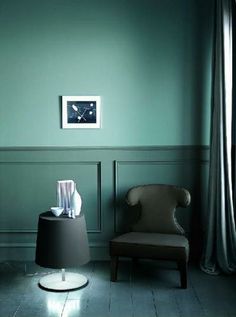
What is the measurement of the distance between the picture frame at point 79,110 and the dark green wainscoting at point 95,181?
9.8 inches

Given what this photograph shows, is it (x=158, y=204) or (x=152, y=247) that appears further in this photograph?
(x=158, y=204)

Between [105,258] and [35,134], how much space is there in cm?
133

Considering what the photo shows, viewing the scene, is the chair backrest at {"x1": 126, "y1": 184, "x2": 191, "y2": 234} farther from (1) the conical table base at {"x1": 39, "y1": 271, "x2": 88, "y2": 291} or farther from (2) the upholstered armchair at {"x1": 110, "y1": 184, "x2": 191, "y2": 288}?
(1) the conical table base at {"x1": 39, "y1": 271, "x2": 88, "y2": 291}

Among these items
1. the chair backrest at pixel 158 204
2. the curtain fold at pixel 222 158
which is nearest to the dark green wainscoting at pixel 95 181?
the chair backrest at pixel 158 204

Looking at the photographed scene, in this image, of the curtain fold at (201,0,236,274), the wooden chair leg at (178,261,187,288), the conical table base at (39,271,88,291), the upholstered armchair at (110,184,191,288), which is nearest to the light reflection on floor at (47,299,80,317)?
the conical table base at (39,271,88,291)

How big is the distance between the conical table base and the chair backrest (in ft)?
2.08

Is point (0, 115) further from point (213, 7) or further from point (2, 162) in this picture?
point (213, 7)

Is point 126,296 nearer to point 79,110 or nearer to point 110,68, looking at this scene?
point 79,110

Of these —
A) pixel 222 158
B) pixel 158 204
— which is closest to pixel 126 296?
pixel 158 204

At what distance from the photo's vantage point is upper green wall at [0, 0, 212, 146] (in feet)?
11.6

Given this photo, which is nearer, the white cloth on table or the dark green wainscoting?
the white cloth on table

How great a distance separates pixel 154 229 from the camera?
11.0ft

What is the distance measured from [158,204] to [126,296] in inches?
34.7

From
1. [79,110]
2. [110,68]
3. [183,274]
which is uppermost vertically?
[110,68]
